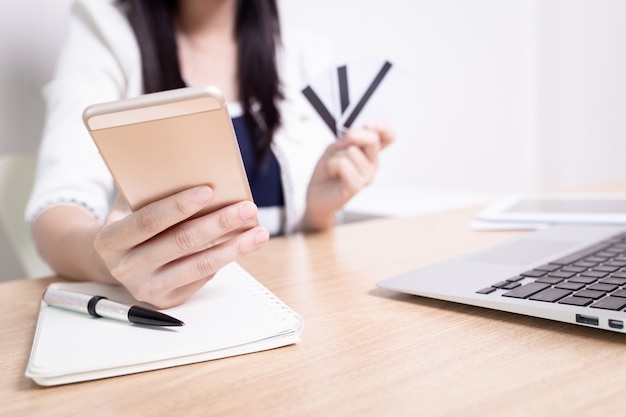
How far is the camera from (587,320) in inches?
14.7

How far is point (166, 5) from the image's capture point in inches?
45.3

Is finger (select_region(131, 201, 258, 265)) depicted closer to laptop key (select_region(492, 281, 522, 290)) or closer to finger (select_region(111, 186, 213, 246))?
finger (select_region(111, 186, 213, 246))

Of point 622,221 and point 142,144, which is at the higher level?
point 142,144

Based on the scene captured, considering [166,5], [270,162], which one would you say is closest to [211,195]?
[270,162]

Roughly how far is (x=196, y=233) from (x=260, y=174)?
0.69 m

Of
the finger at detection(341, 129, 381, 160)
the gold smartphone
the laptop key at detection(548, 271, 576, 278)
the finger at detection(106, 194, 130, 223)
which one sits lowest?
the laptop key at detection(548, 271, 576, 278)

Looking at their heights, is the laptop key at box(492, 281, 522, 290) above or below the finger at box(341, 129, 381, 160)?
below

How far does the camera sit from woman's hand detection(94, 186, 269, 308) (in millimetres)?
431

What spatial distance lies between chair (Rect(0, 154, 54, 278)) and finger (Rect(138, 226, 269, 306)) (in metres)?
0.68

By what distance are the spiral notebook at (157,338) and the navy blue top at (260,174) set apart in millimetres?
647

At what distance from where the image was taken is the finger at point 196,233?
45cm

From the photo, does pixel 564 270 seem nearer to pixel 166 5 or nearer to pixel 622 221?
pixel 622 221

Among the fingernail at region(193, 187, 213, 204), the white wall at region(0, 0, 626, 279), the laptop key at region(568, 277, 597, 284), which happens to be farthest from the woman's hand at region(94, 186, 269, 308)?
the white wall at region(0, 0, 626, 279)

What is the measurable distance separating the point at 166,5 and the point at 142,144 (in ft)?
2.81
